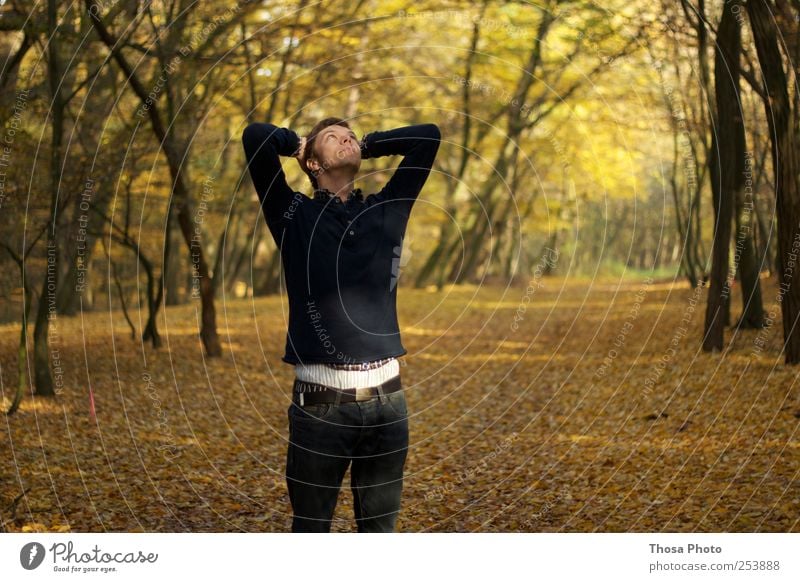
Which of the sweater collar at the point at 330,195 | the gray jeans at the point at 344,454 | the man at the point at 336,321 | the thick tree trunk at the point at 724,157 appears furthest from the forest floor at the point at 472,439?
the sweater collar at the point at 330,195

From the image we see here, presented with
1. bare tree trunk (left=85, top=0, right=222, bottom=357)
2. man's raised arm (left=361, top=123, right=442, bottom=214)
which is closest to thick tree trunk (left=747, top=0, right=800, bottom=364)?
man's raised arm (left=361, top=123, right=442, bottom=214)

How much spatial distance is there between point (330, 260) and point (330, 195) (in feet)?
1.16

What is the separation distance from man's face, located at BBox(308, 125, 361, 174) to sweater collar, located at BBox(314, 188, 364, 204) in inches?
4.3

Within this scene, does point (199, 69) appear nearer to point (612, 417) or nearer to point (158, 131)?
point (158, 131)

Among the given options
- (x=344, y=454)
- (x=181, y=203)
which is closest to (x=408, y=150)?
(x=344, y=454)

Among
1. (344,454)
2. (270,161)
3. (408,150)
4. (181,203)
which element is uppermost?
(181,203)

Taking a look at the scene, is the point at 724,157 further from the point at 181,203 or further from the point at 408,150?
the point at 408,150

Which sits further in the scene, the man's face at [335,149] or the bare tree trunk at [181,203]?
the bare tree trunk at [181,203]

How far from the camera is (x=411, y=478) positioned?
1083 cm

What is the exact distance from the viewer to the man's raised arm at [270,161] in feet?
13.9

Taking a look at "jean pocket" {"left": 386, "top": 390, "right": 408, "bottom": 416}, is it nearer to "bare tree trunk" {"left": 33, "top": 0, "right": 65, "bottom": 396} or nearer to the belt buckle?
the belt buckle

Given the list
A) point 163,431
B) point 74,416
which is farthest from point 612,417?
Answer: point 74,416

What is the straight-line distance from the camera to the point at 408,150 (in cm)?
468

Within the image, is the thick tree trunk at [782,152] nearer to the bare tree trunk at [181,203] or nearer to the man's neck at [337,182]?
the man's neck at [337,182]
